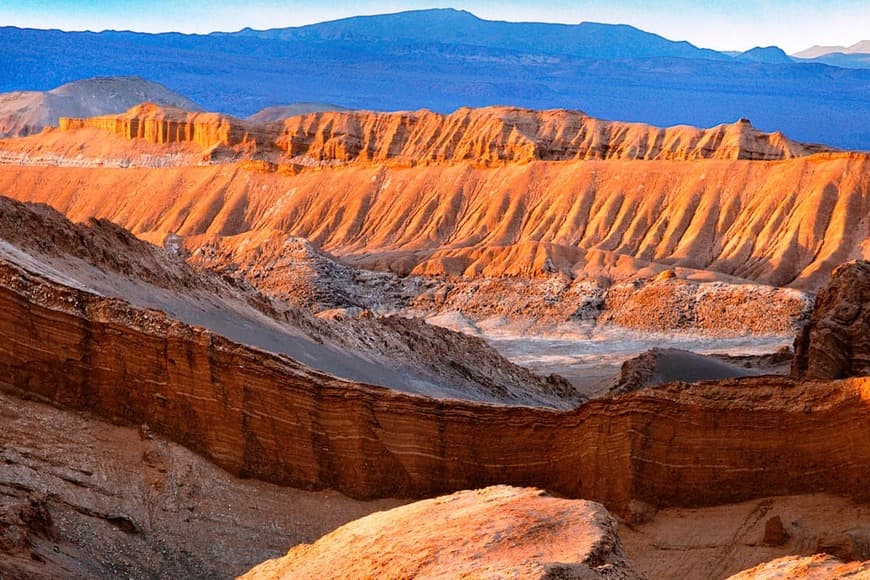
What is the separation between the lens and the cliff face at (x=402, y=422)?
1537 centimetres

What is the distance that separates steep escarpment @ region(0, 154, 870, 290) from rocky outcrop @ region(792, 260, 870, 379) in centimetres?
3305

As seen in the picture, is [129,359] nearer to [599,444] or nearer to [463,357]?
[599,444]

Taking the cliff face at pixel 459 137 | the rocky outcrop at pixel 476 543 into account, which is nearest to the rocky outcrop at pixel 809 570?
the rocky outcrop at pixel 476 543

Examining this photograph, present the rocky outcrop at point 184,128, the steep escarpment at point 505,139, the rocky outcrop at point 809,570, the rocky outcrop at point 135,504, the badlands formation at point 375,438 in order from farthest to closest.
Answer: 1. the rocky outcrop at point 184,128
2. the steep escarpment at point 505,139
3. the rocky outcrop at point 135,504
4. the badlands formation at point 375,438
5. the rocky outcrop at point 809,570

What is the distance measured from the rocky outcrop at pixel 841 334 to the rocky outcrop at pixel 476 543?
455 inches

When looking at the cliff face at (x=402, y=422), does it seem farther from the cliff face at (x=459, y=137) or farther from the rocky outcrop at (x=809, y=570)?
the cliff face at (x=459, y=137)

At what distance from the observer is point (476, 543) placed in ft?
36.1

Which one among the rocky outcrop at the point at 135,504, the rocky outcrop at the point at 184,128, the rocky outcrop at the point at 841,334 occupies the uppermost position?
the rocky outcrop at the point at 841,334

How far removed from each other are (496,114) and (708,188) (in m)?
22.7

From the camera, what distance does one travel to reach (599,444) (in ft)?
52.6

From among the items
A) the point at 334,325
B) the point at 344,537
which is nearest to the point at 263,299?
the point at 334,325

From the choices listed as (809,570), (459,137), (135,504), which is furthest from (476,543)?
(459,137)

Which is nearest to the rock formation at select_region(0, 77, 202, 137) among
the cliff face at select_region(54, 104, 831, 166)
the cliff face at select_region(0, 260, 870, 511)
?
the cliff face at select_region(54, 104, 831, 166)

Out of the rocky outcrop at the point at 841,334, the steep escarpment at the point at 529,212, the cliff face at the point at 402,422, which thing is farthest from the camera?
the steep escarpment at the point at 529,212
